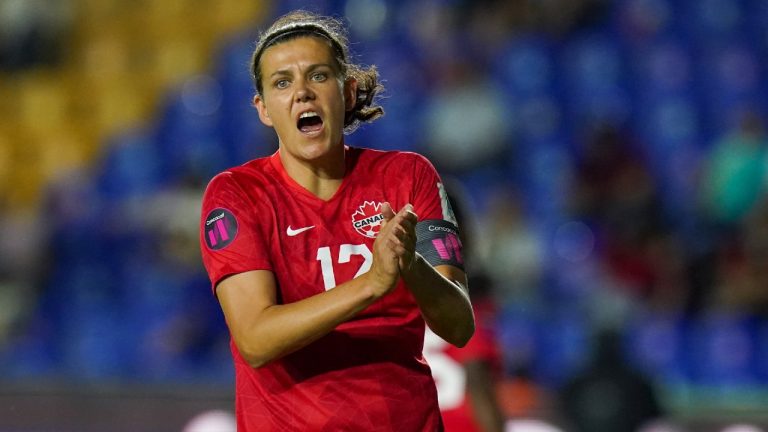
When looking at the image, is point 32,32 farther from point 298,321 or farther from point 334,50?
point 298,321

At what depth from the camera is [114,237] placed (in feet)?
29.1

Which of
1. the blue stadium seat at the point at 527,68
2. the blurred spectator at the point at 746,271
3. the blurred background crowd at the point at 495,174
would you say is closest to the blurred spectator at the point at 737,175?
the blurred background crowd at the point at 495,174

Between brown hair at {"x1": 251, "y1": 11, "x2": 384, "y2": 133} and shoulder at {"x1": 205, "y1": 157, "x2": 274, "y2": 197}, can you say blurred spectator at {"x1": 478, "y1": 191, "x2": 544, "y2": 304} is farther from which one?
shoulder at {"x1": 205, "y1": 157, "x2": 274, "y2": 197}

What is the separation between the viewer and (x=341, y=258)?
288 centimetres

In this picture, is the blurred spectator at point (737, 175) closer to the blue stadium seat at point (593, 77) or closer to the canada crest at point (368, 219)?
the blue stadium seat at point (593, 77)

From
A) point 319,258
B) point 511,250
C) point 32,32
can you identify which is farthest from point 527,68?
point 319,258

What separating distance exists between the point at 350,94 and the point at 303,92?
0.27 metres

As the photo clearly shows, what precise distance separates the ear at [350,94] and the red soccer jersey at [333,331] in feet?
0.94

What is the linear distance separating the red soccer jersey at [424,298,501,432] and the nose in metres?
1.55

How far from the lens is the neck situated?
9.87 ft

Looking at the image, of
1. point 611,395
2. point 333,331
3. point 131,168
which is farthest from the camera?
point 131,168

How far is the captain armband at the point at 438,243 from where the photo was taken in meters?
2.91

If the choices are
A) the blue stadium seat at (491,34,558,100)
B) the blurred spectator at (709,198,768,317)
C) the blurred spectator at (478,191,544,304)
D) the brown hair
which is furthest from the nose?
the blue stadium seat at (491,34,558,100)

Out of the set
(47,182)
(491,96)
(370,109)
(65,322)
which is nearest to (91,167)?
(47,182)
